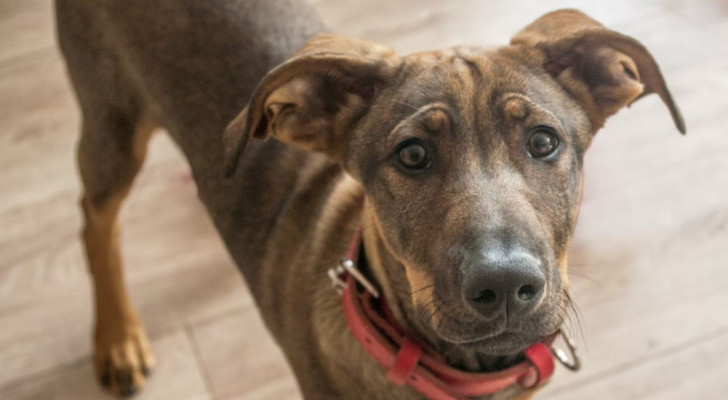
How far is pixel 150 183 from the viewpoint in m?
3.15

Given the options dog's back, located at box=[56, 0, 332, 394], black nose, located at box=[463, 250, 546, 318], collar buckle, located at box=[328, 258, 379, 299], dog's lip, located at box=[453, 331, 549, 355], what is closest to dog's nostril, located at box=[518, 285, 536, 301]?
black nose, located at box=[463, 250, 546, 318]


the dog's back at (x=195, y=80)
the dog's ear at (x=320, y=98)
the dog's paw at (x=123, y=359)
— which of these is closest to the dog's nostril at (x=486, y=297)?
the dog's ear at (x=320, y=98)

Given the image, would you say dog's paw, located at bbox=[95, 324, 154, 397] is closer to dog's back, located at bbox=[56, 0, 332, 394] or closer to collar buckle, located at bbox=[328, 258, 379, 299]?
dog's back, located at bbox=[56, 0, 332, 394]

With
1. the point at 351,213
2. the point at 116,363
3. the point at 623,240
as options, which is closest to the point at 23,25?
the point at 116,363

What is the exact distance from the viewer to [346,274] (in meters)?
1.87

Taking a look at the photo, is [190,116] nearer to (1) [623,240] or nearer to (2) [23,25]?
(1) [623,240]

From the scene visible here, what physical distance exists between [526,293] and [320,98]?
0.63 meters

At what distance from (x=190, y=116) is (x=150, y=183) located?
1.05 m

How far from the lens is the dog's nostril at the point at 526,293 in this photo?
57.2 inches

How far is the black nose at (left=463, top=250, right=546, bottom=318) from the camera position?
1.43 metres

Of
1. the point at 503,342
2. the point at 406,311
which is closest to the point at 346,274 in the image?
the point at 406,311

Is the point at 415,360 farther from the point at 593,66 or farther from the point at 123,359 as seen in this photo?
the point at 123,359

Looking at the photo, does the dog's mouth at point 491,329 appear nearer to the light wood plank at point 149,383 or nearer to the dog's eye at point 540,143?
the dog's eye at point 540,143

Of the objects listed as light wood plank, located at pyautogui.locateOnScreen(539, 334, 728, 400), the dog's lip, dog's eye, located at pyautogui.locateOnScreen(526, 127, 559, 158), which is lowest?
light wood plank, located at pyautogui.locateOnScreen(539, 334, 728, 400)
